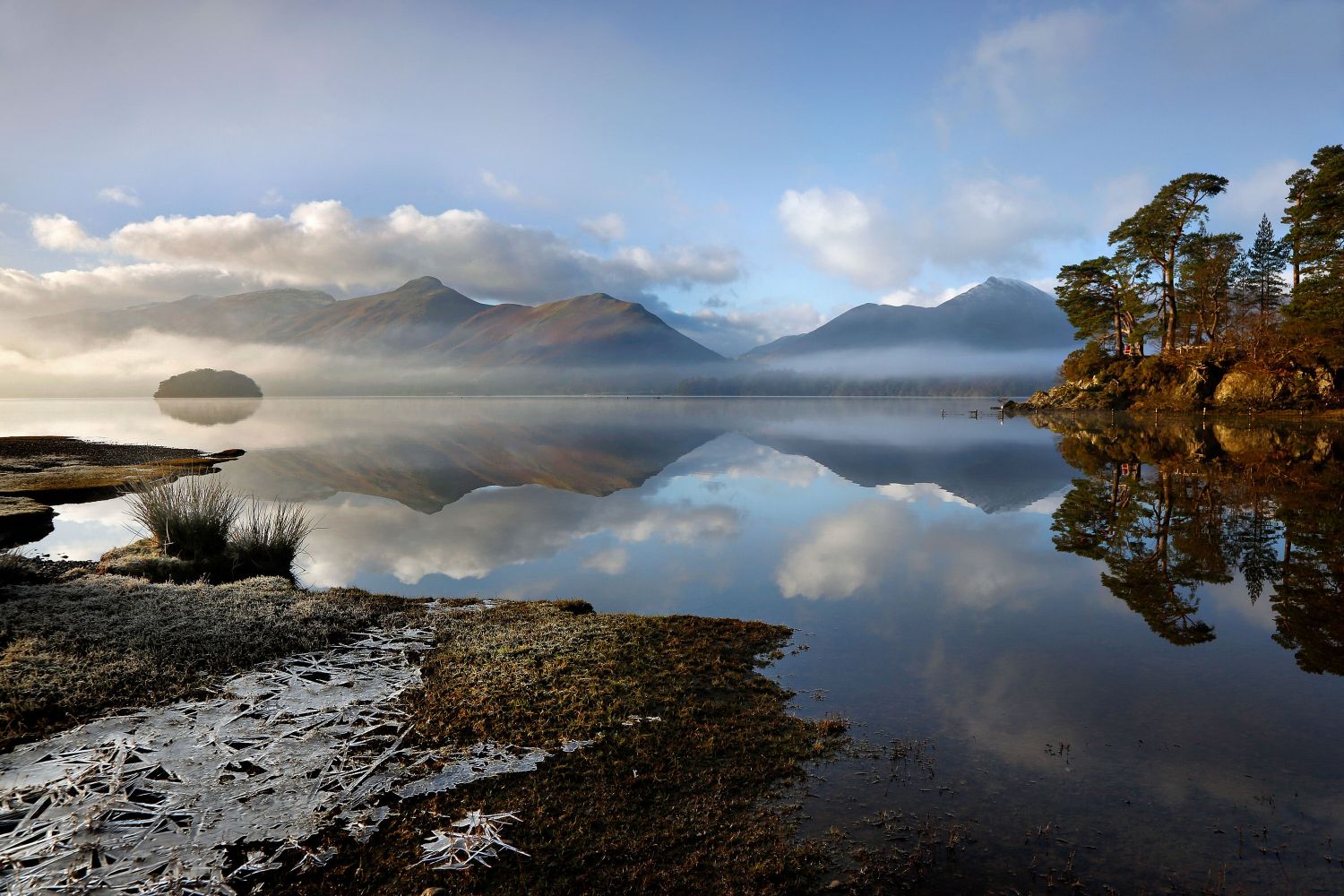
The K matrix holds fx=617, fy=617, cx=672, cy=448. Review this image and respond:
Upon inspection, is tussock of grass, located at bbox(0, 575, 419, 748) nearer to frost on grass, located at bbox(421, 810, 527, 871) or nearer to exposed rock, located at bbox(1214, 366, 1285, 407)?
frost on grass, located at bbox(421, 810, 527, 871)

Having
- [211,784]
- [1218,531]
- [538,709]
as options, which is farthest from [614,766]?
[1218,531]

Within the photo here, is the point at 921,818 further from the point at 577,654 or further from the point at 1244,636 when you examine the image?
the point at 1244,636

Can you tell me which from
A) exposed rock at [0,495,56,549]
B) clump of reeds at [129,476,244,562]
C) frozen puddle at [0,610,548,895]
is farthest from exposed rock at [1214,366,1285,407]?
exposed rock at [0,495,56,549]

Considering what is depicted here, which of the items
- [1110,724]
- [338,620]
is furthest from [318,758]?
[1110,724]

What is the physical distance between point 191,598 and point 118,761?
5758 millimetres

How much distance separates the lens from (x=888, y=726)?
811 centimetres

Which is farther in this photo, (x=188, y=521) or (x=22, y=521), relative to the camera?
(x=22, y=521)

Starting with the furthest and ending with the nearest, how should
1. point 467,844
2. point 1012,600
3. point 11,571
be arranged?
point 1012,600 → point 11,571 → point 467,844

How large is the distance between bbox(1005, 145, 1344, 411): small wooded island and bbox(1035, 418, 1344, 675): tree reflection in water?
3618 centimetres

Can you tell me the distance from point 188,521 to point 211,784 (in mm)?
12573

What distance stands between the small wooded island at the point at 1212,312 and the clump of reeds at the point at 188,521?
8946 cm

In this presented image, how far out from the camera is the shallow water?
20.5 ft

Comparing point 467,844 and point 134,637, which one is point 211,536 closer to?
point 134,637

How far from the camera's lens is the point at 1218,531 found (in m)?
19.2
